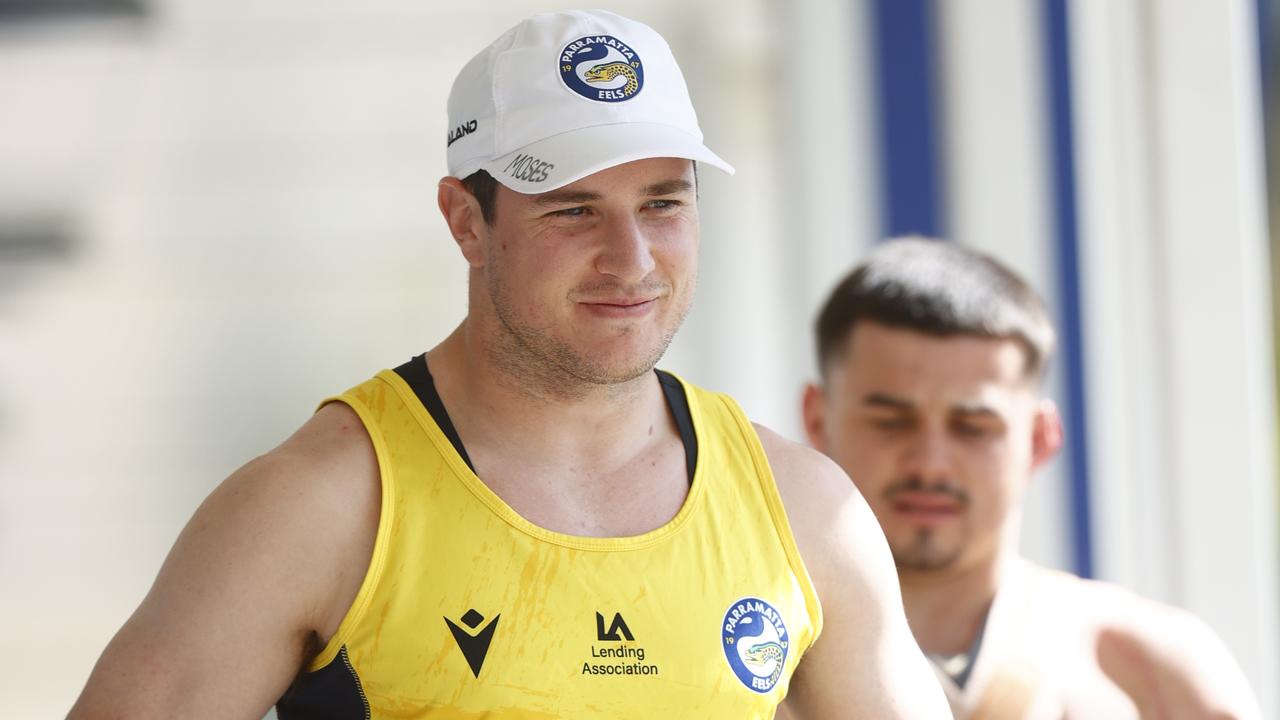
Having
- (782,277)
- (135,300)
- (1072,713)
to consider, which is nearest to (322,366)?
(135,300)

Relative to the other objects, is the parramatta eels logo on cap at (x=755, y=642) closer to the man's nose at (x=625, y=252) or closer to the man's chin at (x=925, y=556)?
the man's nose at (x=625, y=252)

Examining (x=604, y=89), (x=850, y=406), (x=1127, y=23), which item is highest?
(x=1127, y=23)

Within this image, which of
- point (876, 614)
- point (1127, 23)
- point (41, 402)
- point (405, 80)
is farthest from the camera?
point (405, 80)

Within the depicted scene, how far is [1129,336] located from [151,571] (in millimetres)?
3676

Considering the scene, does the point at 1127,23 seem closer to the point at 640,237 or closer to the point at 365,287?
the point at 640,237

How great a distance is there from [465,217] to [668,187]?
0.82 ft

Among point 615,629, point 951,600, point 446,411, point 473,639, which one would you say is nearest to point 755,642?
point 615,629

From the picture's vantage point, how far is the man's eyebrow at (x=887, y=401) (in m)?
2.35

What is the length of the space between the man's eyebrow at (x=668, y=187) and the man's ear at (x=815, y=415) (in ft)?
2.91

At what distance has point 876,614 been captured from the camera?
177 centimetres

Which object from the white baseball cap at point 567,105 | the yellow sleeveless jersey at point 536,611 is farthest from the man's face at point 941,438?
the white baseball cap at point 567,105

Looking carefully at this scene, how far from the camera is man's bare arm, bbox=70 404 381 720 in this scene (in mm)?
1449

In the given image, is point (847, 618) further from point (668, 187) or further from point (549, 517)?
point (668, 187)

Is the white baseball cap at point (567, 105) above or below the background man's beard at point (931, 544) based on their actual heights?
above
